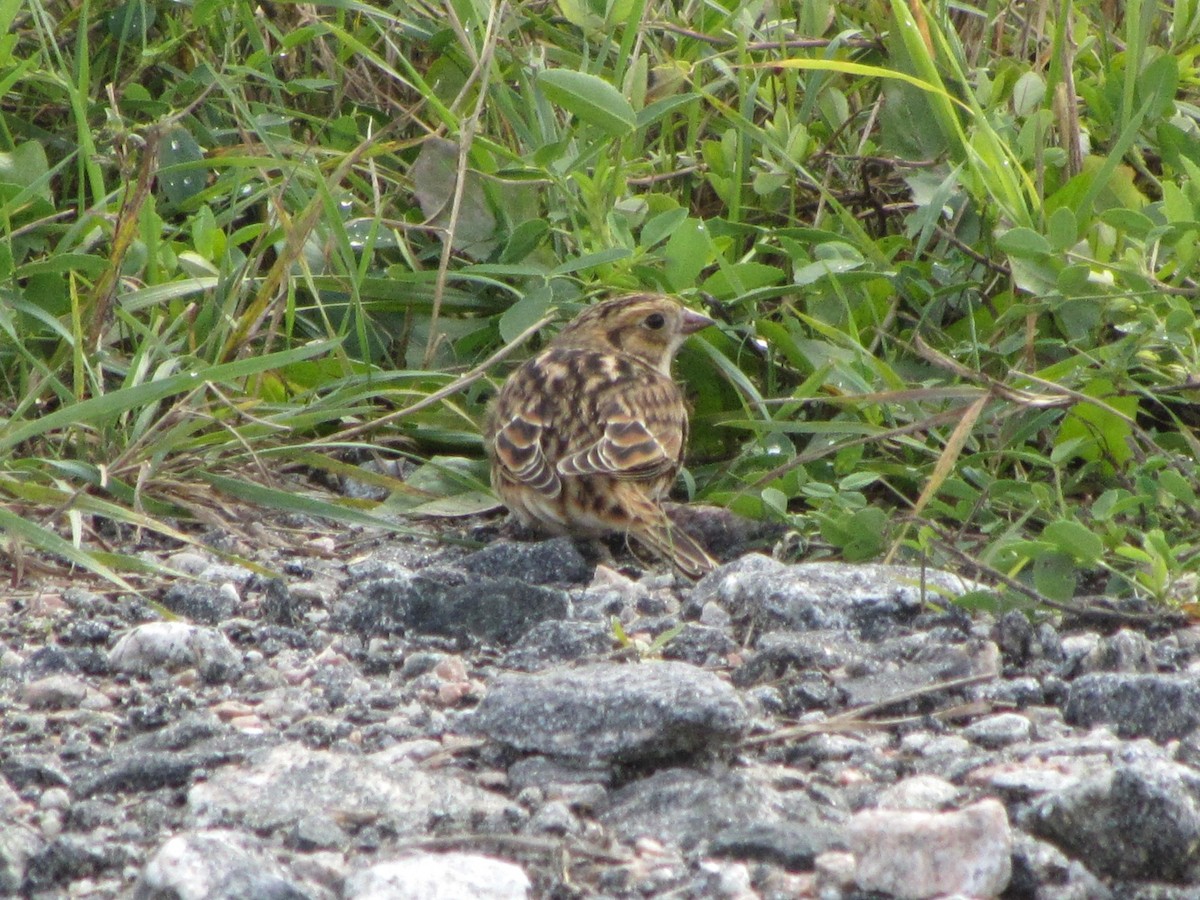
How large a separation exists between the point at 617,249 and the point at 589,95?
450 mm

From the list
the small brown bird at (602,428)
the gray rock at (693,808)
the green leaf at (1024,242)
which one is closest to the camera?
the gray rock at (693,808)

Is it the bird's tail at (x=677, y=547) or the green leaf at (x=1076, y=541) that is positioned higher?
the green leaf at (x=1076, y=541)

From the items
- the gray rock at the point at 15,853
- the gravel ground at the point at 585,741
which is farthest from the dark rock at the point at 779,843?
the gray rock at the point at 15,853

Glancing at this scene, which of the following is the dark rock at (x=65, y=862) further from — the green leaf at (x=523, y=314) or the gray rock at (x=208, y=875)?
the green leaf at (x=523, y=314)

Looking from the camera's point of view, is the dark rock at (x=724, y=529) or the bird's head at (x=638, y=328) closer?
the dark rock at (x=724, y=529)

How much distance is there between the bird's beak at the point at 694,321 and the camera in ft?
18.2

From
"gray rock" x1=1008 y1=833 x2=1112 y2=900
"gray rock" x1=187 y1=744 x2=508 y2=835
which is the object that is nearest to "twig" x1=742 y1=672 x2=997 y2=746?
"gray rock" x1=187 y1=744 x2=508 y2=835

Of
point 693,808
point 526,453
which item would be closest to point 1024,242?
point 526,453

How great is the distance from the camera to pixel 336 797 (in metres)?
2.79

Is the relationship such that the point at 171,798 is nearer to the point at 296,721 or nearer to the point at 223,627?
the point at 296,721

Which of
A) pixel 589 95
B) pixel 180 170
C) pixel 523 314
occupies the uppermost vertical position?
pixel 589 95

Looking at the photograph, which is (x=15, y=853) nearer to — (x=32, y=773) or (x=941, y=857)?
(x=32, y=773)

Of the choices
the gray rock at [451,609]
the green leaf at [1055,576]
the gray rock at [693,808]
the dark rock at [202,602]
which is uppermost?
the gray rock at [693,808]

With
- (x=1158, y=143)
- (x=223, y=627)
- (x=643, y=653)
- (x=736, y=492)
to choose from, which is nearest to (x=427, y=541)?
(x=736, y=492)
